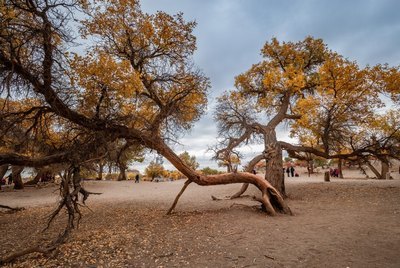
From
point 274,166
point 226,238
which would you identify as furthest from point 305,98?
point 226,238

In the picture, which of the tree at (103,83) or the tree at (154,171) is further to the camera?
the tree at (154,171)

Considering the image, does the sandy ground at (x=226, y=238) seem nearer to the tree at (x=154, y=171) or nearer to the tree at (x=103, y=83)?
the tree at (x=103, y=83)

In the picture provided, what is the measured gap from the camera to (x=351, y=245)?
5.34 m

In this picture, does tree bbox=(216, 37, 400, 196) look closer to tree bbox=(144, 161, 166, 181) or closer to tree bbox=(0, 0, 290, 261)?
tree bbox=(0, 0, 290, 261)

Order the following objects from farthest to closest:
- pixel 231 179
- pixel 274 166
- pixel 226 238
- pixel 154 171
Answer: pixel 154 171, pixel 274 166, pixel 231 179, pixel 226 238

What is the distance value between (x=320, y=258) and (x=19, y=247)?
22.3ft

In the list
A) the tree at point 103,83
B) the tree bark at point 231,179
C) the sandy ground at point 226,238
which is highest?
the tree at point 103,83

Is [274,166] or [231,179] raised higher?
Answer: [274,166]

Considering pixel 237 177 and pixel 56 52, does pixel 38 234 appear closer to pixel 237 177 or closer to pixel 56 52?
pixel 56 52

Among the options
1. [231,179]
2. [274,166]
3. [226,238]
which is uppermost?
[274,166]

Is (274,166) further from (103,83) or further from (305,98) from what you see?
(103,83)

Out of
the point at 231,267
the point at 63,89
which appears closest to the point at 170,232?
the point at 231,267

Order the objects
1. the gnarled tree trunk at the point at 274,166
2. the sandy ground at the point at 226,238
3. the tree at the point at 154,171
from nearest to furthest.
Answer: the sandy ground at the point at 226,238, the gnarled tree trunk at the point at 274,166, the tree at the point at 154,171

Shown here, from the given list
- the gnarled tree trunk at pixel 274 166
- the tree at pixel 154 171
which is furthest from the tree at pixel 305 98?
the tree at pixel 154 171
